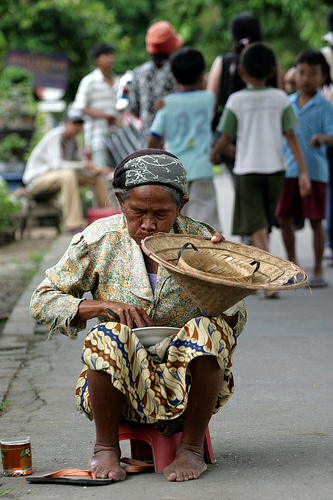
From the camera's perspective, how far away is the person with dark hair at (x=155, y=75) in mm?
7188

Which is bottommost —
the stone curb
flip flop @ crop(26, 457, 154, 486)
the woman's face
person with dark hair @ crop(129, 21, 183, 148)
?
the stone curb

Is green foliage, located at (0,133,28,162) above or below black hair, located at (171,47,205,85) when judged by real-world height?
below

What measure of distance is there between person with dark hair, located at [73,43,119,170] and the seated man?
0.15 meters

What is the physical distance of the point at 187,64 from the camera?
622 cm

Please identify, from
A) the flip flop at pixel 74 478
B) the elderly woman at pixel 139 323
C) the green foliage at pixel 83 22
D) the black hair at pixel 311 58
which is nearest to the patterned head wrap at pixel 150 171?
the elderly woman at pixel 139 323

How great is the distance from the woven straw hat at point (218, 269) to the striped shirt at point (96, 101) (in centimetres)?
768

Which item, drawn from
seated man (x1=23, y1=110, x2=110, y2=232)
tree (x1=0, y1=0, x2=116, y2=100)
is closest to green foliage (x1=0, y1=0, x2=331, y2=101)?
tree (x1=0, y1=0, x2=116, y2=100)

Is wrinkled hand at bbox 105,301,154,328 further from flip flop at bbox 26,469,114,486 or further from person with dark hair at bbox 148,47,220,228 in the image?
person with dark hair at bbox 148,47,220,228

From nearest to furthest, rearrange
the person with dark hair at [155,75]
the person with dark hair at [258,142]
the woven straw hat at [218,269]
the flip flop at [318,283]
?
1. the woven straw hat at [218,269]
2. the person with dark hair at [258,142]
3. the flip flop at [318,283]
4. the person with dark hair at [155,75]

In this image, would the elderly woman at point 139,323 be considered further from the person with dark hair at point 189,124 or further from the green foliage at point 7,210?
the green foliage at point 7,210

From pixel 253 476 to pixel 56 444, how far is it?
0.82 meters

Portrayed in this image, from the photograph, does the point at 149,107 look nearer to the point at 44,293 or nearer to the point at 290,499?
the point at 44,293

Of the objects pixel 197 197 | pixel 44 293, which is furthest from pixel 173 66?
pixel 44 293

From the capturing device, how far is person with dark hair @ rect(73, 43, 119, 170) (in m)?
10.3
